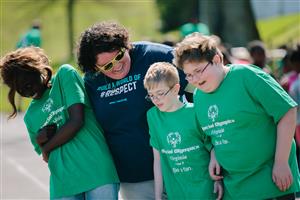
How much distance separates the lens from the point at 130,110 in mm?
4633

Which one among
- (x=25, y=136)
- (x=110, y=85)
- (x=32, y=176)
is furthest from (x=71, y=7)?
(x=110, y=85)

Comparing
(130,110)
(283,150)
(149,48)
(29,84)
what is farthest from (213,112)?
(29,84)

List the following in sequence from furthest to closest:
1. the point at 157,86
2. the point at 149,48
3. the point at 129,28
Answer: the point at 129,28 → the point at 149,48 → the point at 157,86

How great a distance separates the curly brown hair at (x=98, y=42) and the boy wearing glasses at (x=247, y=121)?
548 millimetres

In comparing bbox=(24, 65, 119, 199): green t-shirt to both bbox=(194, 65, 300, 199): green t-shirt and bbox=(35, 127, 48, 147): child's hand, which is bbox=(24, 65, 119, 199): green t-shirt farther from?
bbox=(194, 65, 300, 199): green t-shirt

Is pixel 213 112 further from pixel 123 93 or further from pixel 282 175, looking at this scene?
pixel 123 93

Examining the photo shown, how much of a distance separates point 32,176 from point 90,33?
18.0ft

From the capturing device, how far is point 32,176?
382 inches

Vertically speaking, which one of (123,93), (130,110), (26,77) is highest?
(26,77)

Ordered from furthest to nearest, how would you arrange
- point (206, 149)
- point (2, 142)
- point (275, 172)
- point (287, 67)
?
point (2, 142), point (287, 67), point (206, 149), point (275, 172)

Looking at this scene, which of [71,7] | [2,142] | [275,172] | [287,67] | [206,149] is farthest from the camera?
[71,7]

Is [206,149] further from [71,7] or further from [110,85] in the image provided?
[71,7]

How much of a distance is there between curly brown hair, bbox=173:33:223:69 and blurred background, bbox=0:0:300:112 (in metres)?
15.9

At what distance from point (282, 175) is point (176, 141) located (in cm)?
68
